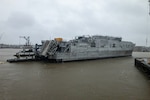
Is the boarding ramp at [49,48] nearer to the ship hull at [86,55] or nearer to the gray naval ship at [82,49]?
the gray naval ship at [82,49]

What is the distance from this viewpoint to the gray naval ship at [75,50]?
2938 cm

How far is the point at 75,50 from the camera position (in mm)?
31203

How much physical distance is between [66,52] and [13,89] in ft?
65.3

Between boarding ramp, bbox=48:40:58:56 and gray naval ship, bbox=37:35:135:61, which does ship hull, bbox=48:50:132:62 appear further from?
boarding ramp, bbox=48:40:58:56

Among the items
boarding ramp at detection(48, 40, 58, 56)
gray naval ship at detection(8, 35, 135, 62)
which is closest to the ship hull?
gray naval ship at detection(8, 35, 135, 62)

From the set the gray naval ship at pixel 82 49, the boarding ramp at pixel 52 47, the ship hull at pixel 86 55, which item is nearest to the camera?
Result: the boarding ramp at pixel 52 47

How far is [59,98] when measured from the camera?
8961mm

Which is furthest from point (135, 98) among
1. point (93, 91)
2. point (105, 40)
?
point (105, 40)

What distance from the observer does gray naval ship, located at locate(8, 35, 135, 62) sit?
29375mm

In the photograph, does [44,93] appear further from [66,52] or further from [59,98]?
[66,52]

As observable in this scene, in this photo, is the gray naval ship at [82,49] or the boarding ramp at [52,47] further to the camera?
the gray naval ship at [82,49]

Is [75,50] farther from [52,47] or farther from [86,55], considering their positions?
[52,47]

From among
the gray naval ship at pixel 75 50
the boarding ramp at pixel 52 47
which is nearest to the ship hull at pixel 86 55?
the gray naval ship at pixel 75 50

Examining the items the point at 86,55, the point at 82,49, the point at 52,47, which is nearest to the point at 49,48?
the point at 52,47
